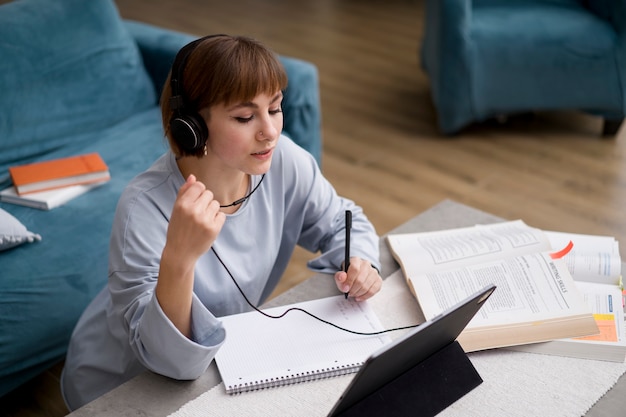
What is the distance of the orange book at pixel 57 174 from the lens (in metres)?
2.04

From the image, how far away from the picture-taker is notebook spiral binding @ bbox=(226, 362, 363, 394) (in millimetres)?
1122

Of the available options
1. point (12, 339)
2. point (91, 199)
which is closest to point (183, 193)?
point (12, 339)

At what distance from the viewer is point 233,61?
46.7 inches

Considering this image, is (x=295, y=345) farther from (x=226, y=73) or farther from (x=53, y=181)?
(x=53, y=181)

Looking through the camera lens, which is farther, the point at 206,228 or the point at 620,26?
the point at 620,26

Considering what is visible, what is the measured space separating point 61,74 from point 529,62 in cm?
182

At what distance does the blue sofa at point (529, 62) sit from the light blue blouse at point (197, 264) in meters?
1.69

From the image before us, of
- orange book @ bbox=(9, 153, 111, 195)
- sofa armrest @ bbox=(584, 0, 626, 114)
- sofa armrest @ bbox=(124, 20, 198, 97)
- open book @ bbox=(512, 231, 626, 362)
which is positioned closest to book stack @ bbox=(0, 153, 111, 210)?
orange book @ bbox=(9, 153, 111, 195)

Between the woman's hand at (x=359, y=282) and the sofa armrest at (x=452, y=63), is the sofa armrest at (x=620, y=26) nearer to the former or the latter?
the sofa armrest at (x=452, y=63)

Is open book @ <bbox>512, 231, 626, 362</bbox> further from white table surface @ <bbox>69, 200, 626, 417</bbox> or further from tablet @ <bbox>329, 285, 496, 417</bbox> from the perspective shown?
tablet @ <bbox>329, 285, 496, 417</bbox>

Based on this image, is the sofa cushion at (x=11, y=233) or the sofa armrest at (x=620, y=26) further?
the sofa armrest at (x=620, y=26)

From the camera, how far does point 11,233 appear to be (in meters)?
1.80

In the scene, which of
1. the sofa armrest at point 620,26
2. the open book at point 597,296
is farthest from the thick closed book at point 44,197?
the sofa armrest at point 620,26

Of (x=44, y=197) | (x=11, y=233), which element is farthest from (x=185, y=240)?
(x=44, y=197)
